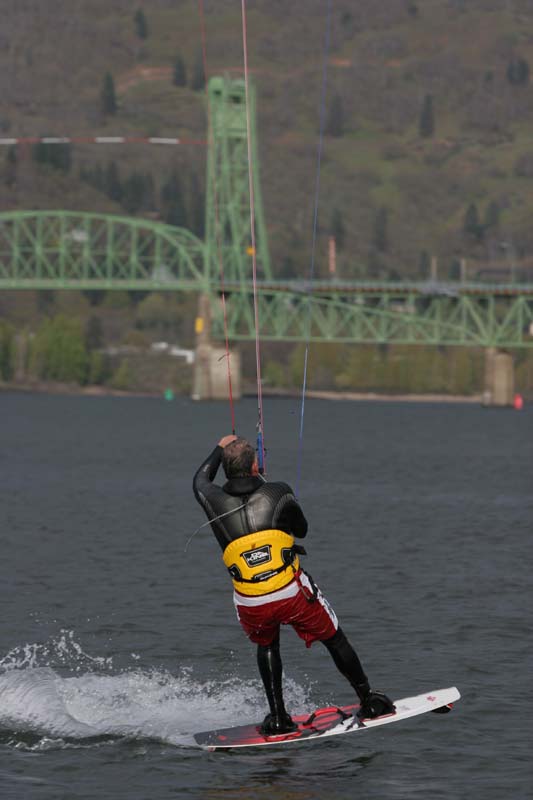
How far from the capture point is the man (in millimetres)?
16156

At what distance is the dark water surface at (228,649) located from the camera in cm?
1634

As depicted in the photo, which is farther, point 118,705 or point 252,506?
point 118,705

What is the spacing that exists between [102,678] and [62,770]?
12.0ft

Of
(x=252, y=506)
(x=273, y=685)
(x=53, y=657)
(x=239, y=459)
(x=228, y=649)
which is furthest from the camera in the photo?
(x=228, y=649)

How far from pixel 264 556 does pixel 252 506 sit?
0.50 meters

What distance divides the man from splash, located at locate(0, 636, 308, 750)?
1.73 metres

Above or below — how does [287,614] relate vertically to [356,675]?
above

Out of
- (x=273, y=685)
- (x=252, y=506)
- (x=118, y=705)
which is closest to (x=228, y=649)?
(x=118, y=705)

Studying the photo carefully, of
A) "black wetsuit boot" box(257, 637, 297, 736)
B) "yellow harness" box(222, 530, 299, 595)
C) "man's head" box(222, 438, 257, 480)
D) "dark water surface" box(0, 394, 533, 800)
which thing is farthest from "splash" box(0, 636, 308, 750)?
"man's head" box(222, 438, 257, 480)

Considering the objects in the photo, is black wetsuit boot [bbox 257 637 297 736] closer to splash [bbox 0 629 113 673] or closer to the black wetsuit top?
the black wetsuit top

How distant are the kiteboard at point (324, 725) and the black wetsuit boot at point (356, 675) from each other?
3.2 inches

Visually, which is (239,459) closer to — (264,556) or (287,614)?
(264,556)

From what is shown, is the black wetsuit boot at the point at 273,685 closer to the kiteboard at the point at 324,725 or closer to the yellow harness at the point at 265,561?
the kiteboard at the point at 324,725

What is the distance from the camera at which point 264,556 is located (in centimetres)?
1619
